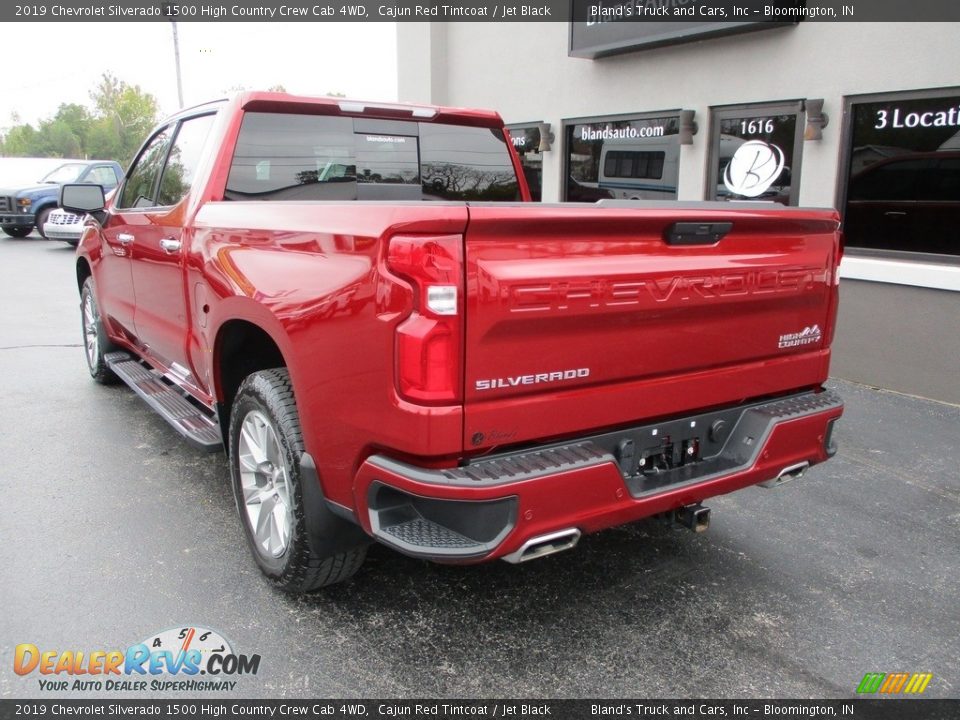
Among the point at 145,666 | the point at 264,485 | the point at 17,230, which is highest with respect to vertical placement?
the point at 17,230

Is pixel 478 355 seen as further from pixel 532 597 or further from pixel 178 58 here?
pixel 178 58

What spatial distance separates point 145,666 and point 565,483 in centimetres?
163

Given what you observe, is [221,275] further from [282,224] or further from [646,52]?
[646,52]

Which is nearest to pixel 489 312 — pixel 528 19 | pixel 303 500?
pixel 303 500

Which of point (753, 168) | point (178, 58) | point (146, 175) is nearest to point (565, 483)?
point (146, 175)

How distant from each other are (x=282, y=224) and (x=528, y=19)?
8133 millimetres

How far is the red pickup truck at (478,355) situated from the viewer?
2.32 metres

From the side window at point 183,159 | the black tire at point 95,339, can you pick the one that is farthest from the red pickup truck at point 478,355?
the black tire at point 95,339

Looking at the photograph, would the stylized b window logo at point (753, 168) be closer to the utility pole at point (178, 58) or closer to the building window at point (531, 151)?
the building window at point (531, 151)

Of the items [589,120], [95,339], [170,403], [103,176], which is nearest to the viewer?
[170,403]

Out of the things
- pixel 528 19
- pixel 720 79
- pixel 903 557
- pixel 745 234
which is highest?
pixel 528 19

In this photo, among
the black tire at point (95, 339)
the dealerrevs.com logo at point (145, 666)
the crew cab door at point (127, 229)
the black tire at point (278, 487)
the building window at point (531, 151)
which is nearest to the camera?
the dealerrevs.com logo at point (145, 666)

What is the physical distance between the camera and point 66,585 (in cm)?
324

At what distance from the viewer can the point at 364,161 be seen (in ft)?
13.8
